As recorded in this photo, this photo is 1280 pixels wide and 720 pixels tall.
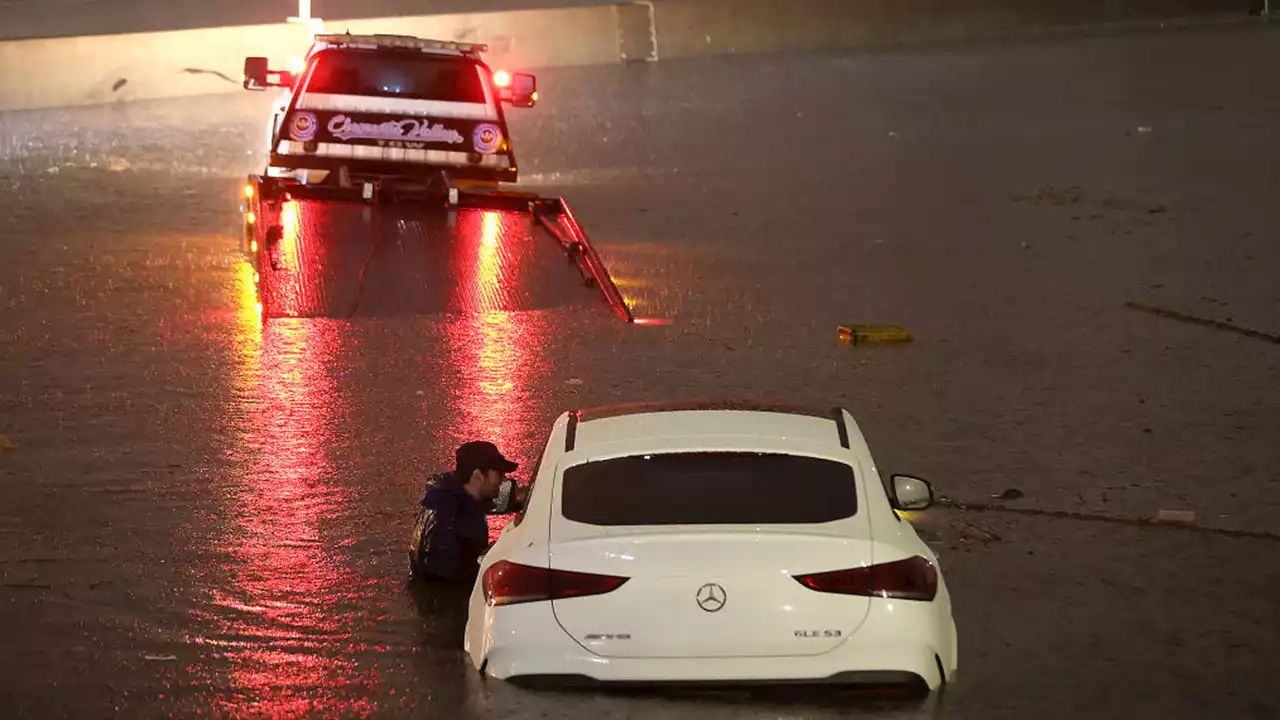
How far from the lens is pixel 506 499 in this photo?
8203mm

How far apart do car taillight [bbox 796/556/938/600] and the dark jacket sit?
8.50ft

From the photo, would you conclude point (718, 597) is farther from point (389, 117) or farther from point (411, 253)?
point (389, 117)

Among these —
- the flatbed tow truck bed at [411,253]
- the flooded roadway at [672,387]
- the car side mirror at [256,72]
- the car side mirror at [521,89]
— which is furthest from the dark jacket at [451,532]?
the car side mirror at [521,89]

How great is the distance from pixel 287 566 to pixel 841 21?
32973 mm

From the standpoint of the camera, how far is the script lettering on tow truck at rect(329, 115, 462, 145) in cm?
1869

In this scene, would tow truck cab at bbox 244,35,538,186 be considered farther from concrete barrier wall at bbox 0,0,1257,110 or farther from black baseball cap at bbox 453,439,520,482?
concrete barrier wall at bbox 0,0,1257,110

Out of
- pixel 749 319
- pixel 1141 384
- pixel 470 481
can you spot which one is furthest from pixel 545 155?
pixel 470 481

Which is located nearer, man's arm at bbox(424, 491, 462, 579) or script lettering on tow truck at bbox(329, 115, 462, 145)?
man's arm at bbox(424, 491, 462, 579)

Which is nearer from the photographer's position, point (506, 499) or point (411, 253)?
point (506, 499)

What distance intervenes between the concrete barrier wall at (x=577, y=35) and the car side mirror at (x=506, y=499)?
25.0m

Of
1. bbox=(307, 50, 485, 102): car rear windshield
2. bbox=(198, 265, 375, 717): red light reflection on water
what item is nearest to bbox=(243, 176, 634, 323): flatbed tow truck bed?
bbox=(198, 265, 375, 717): red light reflection on water

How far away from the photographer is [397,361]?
1429 cm

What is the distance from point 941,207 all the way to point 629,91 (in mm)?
13036

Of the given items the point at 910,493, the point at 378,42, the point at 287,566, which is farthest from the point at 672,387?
the point at 378,42
